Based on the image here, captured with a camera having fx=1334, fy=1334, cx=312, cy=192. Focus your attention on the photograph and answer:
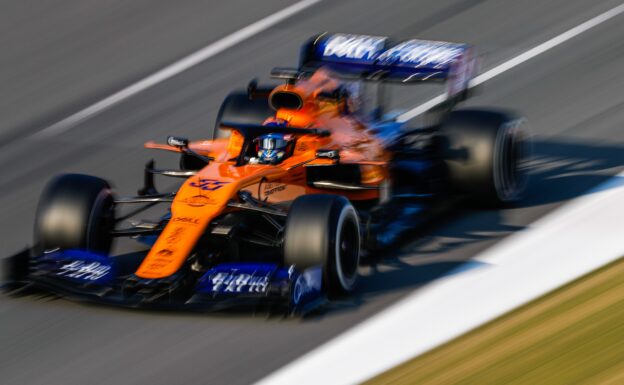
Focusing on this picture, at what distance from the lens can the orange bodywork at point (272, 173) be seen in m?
9.69

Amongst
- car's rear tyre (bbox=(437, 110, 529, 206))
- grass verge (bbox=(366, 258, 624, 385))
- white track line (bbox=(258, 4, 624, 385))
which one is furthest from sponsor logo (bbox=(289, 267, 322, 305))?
car's rear tyre (bbox=(437, 110, 529, 206))

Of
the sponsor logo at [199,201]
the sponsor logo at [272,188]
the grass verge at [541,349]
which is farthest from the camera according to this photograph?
the sponsor logo at [272,188]

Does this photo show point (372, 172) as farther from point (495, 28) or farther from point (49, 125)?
point (495, 28)

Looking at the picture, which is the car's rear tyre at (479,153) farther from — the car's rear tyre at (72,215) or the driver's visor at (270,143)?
the car's rear tyre at (72,215)

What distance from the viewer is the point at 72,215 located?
10.2 meters

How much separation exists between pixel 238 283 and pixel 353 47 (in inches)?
148

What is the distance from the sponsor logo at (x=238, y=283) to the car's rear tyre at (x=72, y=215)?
4.37 feet

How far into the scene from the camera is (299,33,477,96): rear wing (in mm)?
12156

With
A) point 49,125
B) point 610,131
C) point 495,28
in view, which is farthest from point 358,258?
point 495,28

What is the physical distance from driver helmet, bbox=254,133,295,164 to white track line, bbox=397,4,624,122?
4562 mm

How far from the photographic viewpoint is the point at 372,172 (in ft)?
36.4

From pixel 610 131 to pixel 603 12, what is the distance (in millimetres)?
4249

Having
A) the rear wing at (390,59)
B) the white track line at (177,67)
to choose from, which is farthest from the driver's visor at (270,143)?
the white track line at (177,67)

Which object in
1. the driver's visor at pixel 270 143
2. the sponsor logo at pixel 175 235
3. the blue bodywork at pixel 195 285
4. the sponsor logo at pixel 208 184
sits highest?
the driver's visor at pixel 270 143
